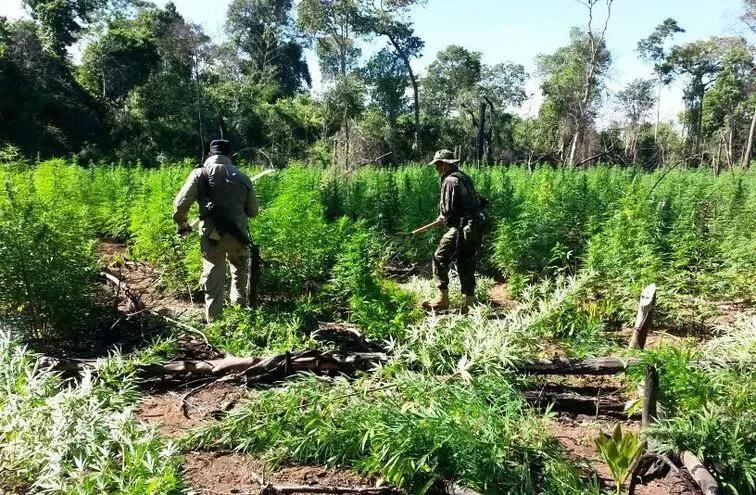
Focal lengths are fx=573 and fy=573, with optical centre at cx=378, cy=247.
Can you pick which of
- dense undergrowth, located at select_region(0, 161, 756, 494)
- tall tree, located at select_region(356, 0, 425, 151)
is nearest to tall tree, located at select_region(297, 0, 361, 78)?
tall tree, located at select_region(356, 0, 425, 151)

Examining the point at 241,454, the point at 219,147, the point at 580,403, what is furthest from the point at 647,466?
the point at 219,147

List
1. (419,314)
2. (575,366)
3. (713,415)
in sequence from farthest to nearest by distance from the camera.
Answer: (419,314) < (575,366) < (713,415)

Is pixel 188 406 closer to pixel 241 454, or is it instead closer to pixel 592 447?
pixel 241 454

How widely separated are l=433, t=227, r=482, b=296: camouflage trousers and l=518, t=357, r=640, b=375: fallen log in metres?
2.65

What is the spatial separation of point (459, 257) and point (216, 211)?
284 centimetres

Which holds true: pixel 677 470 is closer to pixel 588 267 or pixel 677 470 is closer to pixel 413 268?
pixel 588 267

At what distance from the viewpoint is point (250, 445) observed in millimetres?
3441

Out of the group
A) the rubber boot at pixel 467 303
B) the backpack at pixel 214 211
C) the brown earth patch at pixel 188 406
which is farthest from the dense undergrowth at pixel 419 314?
the backpack at pixel 214 211

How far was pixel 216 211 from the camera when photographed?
19.4ft

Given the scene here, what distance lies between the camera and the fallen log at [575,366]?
4.14 meters

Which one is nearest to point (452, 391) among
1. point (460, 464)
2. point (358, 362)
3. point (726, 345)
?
point (460, 464)

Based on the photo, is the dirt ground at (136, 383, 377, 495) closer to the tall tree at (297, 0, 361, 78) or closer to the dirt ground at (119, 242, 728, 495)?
the dirt ground at (119, 242, 728, 495)

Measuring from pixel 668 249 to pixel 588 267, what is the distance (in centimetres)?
94

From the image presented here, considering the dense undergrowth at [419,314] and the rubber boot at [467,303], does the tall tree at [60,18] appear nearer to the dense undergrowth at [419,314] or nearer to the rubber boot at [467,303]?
the dense undergrowth at [419,314]
